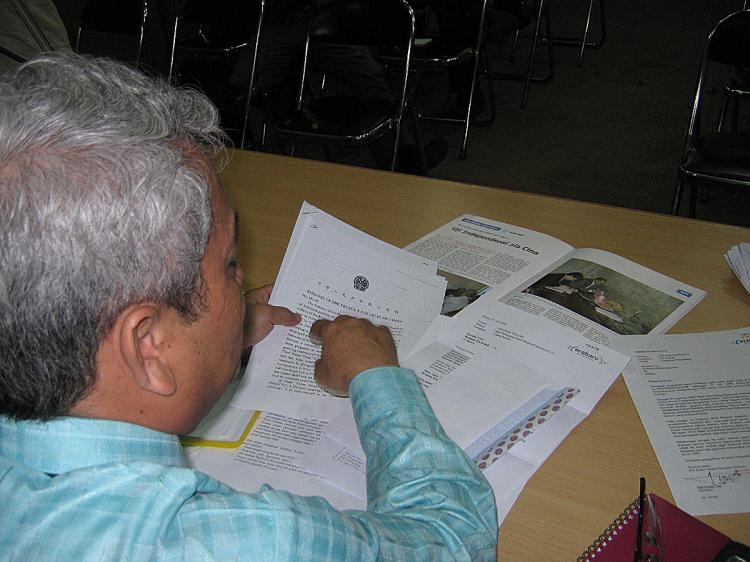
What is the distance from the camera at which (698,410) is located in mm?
843

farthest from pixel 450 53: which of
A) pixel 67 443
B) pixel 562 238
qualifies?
pixel 67 443

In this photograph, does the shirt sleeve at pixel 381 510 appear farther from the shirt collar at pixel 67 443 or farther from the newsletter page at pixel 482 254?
the newsletter page at pixel 482 254

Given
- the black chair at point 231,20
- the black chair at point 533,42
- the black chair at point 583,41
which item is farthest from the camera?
the black chair at point 583,41

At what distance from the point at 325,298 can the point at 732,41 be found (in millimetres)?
1742

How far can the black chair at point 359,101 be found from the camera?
2297mm

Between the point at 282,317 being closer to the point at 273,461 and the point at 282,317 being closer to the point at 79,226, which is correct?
the point at 273,461

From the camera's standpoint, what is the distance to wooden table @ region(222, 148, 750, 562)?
29.0 inches

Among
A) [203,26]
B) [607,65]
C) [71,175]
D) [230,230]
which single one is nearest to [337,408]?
[230,230]

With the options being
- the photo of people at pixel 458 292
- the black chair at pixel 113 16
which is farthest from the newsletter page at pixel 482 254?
the black chair at pixel 113 16

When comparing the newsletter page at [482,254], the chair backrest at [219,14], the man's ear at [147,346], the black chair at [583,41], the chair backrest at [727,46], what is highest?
the black chair at [583,41]

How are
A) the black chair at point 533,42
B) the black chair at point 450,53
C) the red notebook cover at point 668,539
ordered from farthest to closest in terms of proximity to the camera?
the black chair at point 533,42
the black chair at point 450,53
the red notebook cover at point 668,539

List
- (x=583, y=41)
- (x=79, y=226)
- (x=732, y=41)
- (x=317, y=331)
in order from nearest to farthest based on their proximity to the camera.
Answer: (x=79, y=226)
(x=317, y=331)
(x=732, y=41)
(x=583, y=41)

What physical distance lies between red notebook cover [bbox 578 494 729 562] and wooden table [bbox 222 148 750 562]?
4 centimetres

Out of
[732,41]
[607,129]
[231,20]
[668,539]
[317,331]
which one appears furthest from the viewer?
[607,129]
